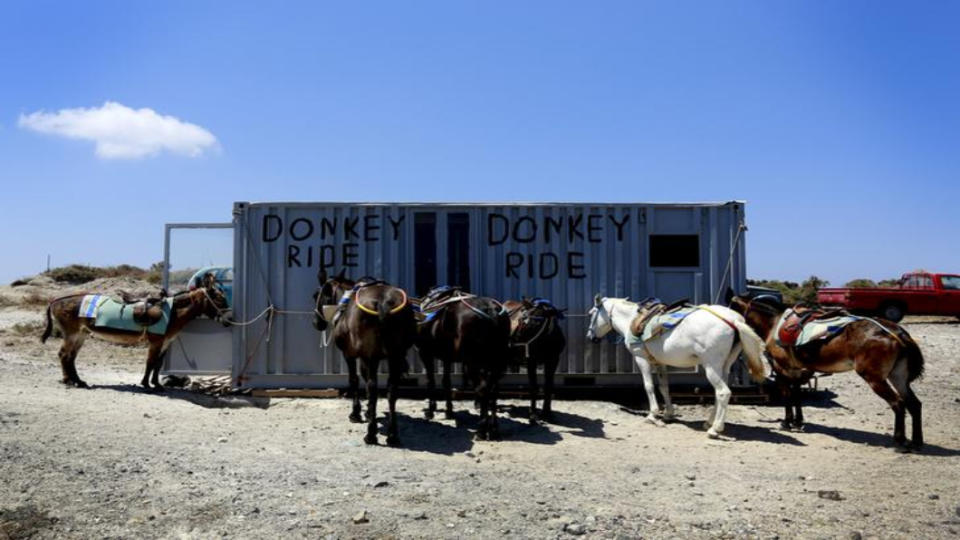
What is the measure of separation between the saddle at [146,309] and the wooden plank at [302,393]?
204 centimetres

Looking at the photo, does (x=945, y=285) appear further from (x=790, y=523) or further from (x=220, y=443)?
(x=220, y=443)

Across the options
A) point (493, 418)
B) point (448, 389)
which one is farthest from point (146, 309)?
point (493, 418)

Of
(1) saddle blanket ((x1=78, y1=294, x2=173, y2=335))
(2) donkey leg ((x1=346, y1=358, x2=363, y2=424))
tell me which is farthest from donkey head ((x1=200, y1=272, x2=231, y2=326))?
(2) donkey leg ((x1=346, y1=358, x2=363, y2=424))

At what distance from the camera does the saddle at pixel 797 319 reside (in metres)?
8.62

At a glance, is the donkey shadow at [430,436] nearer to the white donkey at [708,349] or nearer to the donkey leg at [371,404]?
the donkey leg at [371,404]

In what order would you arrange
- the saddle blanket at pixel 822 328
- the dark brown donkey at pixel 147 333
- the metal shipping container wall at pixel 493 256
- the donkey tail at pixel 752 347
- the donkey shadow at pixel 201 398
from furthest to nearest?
the metal shipping container wall at pixel 493 256, the dark brown donkey at pixel 147 333, the donkey shadow at pixel 201 398, the donkey tail at pixel 752 347, the saddle blanket at pixel 822 328

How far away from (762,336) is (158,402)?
9120 mm

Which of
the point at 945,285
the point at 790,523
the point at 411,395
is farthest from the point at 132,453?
the point at 945,285

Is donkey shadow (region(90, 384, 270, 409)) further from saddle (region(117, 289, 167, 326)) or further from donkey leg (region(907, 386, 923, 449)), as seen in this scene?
donkey leg (region(907, 386, 923, 449))

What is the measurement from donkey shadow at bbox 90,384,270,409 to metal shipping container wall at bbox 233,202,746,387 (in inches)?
23.8

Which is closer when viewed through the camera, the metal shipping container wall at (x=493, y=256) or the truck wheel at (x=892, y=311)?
the metal shipping container wall at (x=493, y=256)

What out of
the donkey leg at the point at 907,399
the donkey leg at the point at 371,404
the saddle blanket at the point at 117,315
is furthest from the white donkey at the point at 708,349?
the saddle blanket at the point at 117,315

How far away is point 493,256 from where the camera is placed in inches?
420

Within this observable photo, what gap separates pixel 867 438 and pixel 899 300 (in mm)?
16141
